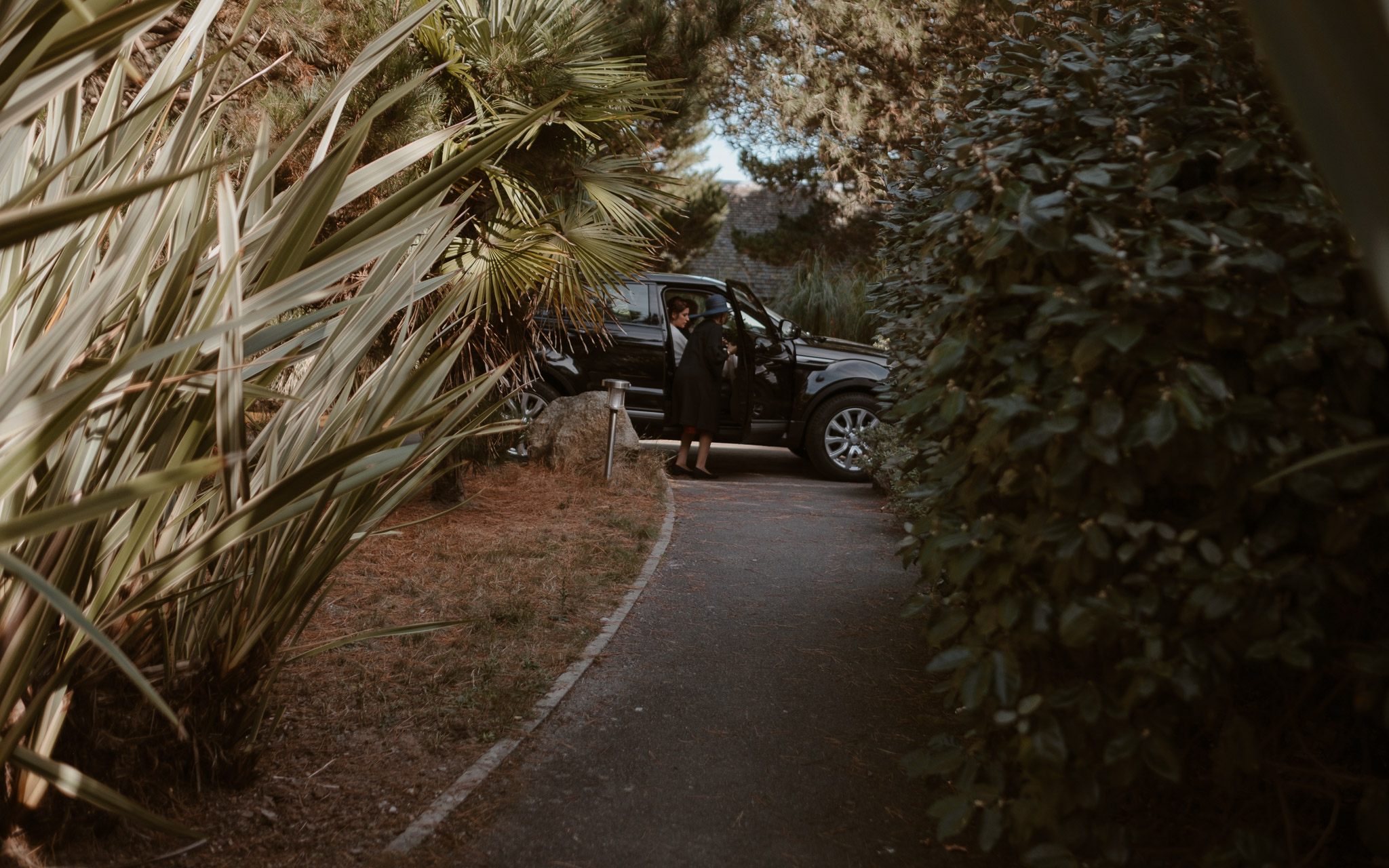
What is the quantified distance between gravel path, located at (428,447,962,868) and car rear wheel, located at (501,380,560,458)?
3199 mm

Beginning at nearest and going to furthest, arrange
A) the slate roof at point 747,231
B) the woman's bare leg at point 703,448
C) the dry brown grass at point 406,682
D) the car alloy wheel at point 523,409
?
the dry brown grass at point 406,682 → the car alloy wheel at point 523,409 → the woman's bare leg at point 703,448 → the slate roof at point 747,231

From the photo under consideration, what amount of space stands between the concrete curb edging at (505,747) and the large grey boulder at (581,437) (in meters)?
3.38

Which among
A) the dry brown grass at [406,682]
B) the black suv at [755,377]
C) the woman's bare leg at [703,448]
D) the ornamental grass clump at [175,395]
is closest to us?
the ornamental grass clump at [175,395]

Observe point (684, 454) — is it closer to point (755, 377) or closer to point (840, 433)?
point (755, 377)

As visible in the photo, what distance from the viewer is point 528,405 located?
9664 millimetres

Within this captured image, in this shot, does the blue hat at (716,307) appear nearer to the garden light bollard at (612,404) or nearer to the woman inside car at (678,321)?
the woman inside car at (678,321)

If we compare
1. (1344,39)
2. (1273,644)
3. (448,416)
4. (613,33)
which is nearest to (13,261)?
(448,416)

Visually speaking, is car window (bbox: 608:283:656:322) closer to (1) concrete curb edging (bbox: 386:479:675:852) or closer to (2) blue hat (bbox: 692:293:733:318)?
(2) blue hat (bbox: 692:293:733:318)

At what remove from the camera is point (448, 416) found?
259cm

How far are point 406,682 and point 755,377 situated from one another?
20.7 ft

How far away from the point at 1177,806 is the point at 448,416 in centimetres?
209

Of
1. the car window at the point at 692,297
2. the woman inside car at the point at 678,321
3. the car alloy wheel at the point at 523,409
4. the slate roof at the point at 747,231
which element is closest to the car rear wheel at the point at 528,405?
the car alloy wheel at the point at 523,409

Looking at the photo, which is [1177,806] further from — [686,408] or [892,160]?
[892,160]

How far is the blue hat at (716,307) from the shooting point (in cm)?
919
